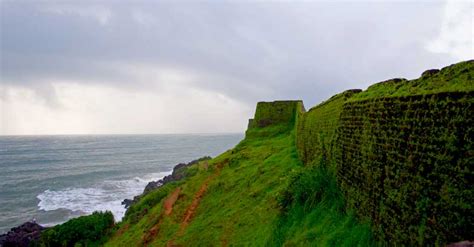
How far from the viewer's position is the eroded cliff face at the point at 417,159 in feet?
11.1

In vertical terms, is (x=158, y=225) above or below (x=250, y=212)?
below

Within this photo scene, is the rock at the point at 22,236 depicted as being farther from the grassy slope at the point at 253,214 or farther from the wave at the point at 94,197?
the grassy slope at the point at 253,214

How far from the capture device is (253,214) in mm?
10219

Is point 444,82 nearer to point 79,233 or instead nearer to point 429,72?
point 429,72

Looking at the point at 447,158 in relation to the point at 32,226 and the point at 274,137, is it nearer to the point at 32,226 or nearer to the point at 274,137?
the point at 274,137

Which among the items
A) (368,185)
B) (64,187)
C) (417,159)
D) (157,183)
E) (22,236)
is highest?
(417,159)

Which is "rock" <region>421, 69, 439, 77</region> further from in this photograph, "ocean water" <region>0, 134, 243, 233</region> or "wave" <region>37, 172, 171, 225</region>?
"ocean water" <region>0, 134, 243, 233</region>

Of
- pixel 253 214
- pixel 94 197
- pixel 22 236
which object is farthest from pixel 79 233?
pixel 94 197

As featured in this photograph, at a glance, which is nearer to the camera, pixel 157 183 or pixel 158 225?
pixel 158 225

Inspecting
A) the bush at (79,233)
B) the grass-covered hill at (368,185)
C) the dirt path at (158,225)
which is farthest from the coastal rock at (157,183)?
the grass-covered hill at (368,185)

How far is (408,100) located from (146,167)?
221ft

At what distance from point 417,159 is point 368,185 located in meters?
1.74

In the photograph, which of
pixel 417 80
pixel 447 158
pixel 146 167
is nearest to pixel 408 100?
pixel 417 80

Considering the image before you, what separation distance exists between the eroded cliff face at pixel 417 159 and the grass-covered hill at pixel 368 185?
0.01 m
